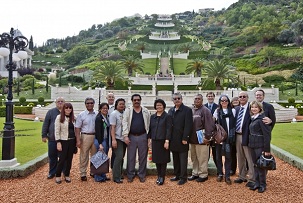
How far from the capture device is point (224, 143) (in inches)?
286

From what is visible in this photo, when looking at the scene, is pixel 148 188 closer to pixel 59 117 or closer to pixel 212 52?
pixel 59 117

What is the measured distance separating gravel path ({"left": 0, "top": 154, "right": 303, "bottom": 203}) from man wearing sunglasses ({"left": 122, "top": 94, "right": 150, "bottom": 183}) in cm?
36

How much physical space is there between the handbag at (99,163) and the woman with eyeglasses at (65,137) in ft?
1.97

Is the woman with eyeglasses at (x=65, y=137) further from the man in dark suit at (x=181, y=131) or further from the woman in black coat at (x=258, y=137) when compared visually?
the woman in black coat at (x=258, y=137)

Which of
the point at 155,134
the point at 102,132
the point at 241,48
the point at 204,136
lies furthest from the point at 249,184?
the point at 241,48

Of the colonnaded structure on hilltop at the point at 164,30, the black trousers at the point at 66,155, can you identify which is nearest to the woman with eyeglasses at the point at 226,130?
the black trousers at the point at 66,155

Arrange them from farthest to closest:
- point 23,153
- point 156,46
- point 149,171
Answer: point 156,46 → point 23,153 → point 149,171

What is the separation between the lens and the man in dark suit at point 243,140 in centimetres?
695

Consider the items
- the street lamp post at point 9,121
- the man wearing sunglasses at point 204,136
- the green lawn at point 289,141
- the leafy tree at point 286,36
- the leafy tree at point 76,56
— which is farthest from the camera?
the leafy tree at point 76,56

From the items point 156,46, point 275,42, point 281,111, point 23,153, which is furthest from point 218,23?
point 23,153

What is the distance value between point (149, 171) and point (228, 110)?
2.57 meters

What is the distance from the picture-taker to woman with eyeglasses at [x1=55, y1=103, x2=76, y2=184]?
7.11 metres

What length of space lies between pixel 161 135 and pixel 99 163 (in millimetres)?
1569

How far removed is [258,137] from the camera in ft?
21.5
